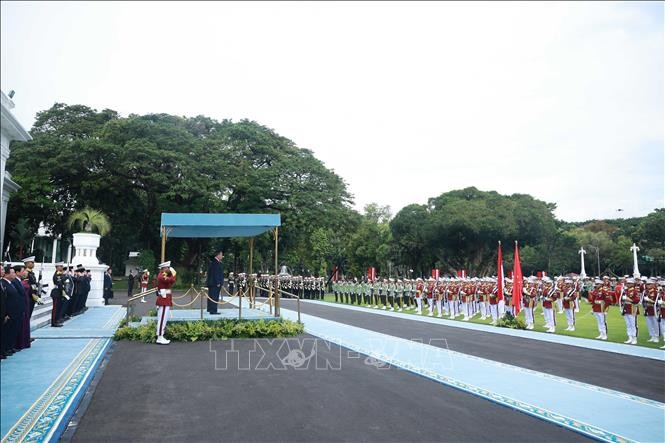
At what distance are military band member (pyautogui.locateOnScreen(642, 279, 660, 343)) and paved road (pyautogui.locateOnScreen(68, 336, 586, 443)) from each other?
Result: 24.5ft

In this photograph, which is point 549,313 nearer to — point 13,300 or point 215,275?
point 215,275

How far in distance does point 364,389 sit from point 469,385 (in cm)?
158

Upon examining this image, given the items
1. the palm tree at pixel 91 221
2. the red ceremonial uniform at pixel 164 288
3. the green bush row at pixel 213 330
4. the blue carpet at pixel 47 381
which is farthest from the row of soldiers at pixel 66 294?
the palm tree at pixel 91 221

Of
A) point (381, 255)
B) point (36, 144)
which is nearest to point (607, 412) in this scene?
point (36, 144)

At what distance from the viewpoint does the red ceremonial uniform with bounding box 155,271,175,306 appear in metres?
10.4

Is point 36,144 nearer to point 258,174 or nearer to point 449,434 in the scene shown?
point 258,174

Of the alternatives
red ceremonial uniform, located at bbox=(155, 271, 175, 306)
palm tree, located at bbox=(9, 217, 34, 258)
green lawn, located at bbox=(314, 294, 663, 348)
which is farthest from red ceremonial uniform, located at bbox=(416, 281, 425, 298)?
palm tree, located at bbox=(9, 217, 34, 258)

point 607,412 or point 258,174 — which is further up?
point 258,174

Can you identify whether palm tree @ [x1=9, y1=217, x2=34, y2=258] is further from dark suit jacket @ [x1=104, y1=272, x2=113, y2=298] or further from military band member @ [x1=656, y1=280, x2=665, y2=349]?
military band member @ [x1=656, y1=280, x2=665, y2=349]

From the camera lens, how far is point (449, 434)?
4652 mm

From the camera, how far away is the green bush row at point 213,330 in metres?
10.8

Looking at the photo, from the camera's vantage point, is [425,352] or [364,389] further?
[425,352]

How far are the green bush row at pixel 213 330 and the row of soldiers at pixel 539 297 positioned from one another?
7581 millimetres

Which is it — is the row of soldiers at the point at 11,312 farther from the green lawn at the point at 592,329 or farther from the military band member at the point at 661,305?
the military band member at the point at 661,305
